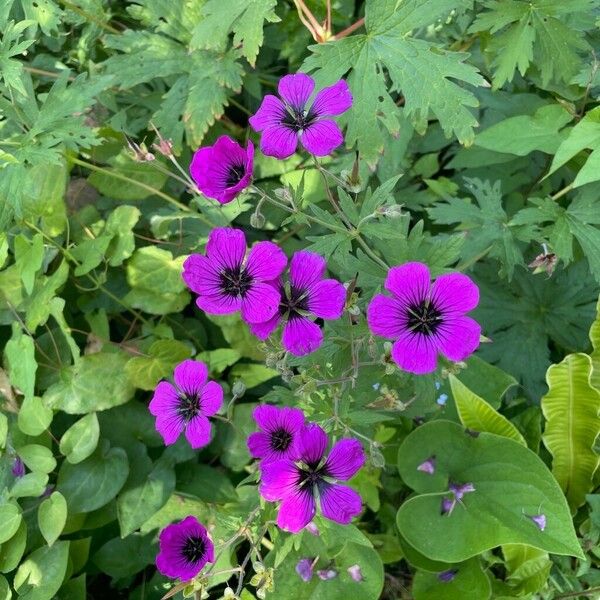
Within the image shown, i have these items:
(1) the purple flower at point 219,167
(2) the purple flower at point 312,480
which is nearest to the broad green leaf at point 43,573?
(2) the purple flower at point 312,480

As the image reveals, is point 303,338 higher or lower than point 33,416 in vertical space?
higher

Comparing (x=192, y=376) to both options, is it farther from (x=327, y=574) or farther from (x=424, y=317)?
(x=327, y=574)

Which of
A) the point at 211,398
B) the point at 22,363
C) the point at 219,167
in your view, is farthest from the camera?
the point at 22,363

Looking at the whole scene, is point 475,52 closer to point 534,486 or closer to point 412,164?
point 412,164

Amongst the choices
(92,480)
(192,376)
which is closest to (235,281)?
(192,376)

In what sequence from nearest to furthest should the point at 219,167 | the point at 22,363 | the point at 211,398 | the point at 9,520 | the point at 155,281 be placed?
the point at 219,167
the point at 211,398
the point at 9,520
the point at 22,363
the point at 155,281

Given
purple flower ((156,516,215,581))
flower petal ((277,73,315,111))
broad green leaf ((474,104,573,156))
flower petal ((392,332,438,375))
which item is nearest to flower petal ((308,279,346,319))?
flower petal ((392,332,438,375))
